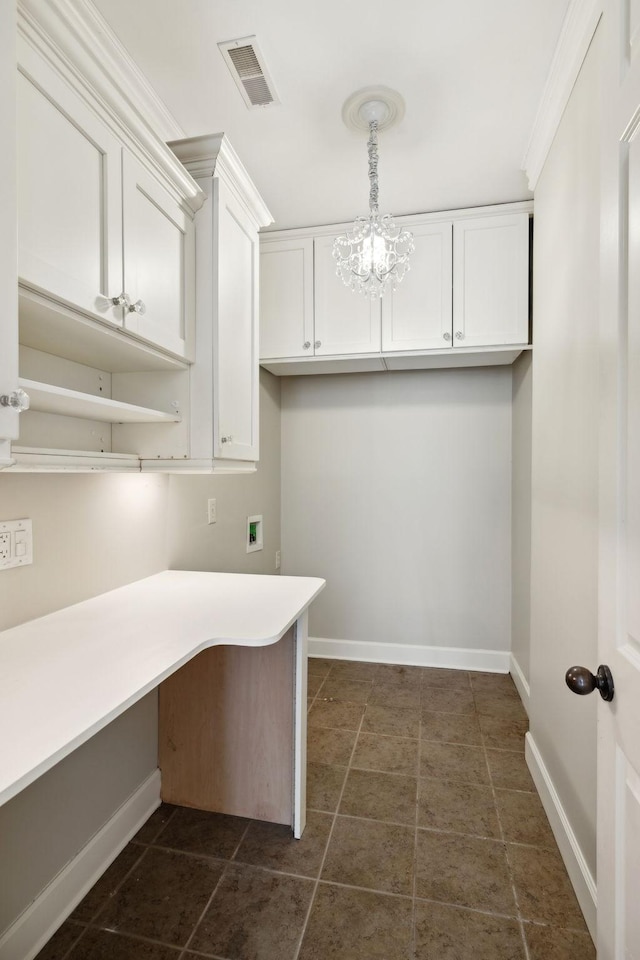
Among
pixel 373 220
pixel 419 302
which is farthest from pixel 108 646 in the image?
pixel 419 302

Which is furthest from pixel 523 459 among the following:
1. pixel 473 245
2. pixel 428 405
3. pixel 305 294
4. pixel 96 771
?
pixel 96 771

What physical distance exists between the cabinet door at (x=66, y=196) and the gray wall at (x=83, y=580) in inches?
21.0

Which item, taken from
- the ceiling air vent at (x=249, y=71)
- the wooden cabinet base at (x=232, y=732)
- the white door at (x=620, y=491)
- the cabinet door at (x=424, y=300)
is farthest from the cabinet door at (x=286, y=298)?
the white door at (x=620, y=491)

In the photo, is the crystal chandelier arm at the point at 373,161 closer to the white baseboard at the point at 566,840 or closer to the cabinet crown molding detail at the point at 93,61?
the cabinet crown molding detail at the point at 93,61

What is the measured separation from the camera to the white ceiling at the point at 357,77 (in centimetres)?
146

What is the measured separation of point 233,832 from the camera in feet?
5.80

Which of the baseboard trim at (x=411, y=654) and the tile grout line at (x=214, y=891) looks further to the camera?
the baseboard trim at (x=411, y=654)

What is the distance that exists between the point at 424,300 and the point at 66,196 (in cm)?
199

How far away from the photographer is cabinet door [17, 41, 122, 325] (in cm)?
98

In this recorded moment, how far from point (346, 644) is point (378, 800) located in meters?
1.41

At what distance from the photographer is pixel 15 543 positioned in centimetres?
129

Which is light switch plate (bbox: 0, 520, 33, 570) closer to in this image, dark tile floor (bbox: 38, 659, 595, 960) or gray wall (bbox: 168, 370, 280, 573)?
gray wall (bbox: 168, 370, 280, 573)

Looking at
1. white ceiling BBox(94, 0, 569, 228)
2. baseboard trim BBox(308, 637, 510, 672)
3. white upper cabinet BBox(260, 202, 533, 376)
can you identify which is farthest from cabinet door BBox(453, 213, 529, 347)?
baseboard trim BBox(308, 637, 510, 672)

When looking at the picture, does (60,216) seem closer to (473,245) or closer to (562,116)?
(562,116)
